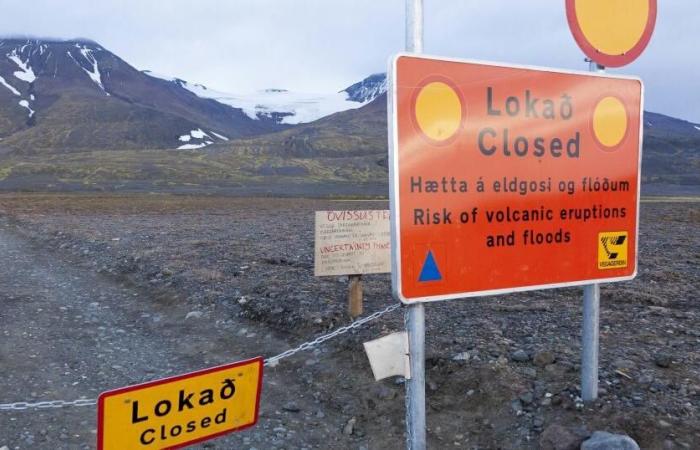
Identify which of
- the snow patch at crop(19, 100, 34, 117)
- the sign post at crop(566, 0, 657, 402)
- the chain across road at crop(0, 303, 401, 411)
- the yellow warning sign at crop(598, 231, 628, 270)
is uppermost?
the snow patch at crop(19, 100, 34, 117)

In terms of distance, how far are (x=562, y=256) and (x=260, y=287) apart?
260 inches

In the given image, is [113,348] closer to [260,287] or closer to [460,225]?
[260,287]

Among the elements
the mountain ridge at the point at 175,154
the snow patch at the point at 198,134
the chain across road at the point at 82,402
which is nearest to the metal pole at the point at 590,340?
the chain across road at the point at 82,402

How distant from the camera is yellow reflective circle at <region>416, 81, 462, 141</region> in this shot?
3131 mm

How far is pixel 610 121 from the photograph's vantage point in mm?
3773

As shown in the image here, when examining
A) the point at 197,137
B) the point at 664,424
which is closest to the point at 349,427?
the point at 664,424

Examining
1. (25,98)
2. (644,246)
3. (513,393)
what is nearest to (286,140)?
(25,98)

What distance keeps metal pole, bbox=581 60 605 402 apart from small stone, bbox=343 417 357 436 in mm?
1918

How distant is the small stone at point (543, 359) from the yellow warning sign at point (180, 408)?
10.4 feet

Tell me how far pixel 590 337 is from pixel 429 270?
170 centimetres

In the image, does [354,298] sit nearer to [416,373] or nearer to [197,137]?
[416,373]

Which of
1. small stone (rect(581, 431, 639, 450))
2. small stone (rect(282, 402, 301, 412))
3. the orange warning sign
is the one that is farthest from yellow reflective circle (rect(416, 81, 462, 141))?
small stone (rect(282, 402, 301, 412))

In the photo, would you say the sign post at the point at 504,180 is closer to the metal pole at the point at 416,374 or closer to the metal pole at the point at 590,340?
the metal pole at the point at 416,374

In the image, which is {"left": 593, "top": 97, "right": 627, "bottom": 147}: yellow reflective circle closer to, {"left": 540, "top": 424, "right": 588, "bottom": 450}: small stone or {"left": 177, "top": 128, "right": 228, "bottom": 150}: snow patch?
{"left": 540, "top": 424, "right": 588, "bottom": 450}: small stone
